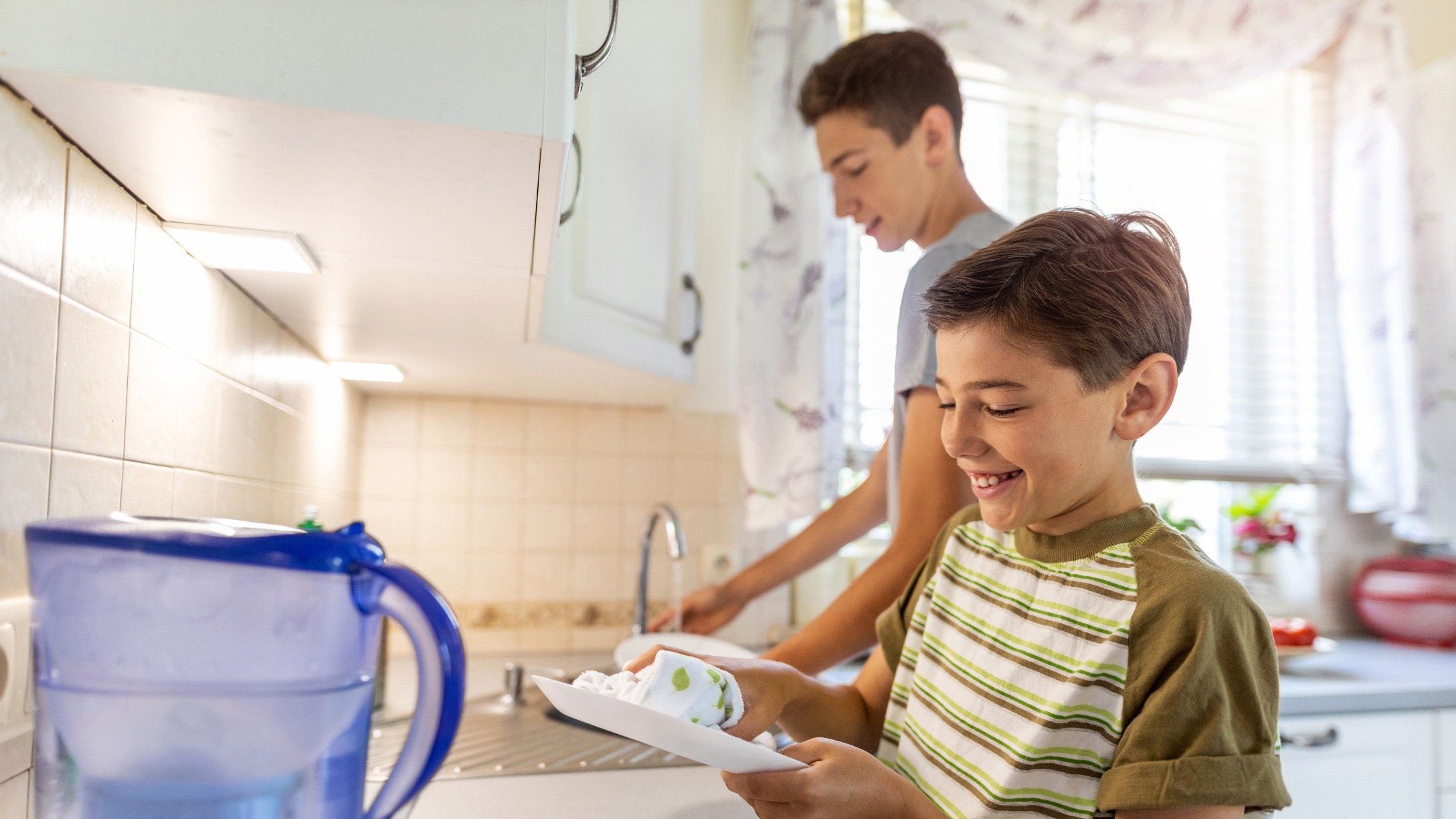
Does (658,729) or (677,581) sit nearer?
(658,729)

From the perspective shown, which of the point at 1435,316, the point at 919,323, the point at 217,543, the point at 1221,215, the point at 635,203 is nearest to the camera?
the point at 217,543

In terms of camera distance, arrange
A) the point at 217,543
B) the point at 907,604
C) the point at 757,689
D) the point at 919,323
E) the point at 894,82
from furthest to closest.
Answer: the point at 894,82, the point at 919,323, the point at 907,604, the point at 757,689, the point at 217,543

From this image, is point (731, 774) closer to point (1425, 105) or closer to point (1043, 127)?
point (1043, 127)

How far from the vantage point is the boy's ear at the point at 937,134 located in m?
1.30

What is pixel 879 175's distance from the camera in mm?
1341

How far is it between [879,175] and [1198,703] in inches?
35.0

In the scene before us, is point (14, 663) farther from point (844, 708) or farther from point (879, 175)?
point (879, 175)

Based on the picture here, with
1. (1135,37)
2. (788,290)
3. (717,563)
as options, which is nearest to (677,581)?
(717,563)

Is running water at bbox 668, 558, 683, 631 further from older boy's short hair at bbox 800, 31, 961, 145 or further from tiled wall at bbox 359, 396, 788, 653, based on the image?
older boy's short hair at bbox 800, 31, 961, 145

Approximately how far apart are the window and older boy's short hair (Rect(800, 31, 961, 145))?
0.95 metres

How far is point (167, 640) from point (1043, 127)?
93.0 inches

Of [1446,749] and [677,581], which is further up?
[677,581]

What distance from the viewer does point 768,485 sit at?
1.91m

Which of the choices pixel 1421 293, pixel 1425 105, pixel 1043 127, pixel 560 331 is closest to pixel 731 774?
pixel 560 331
